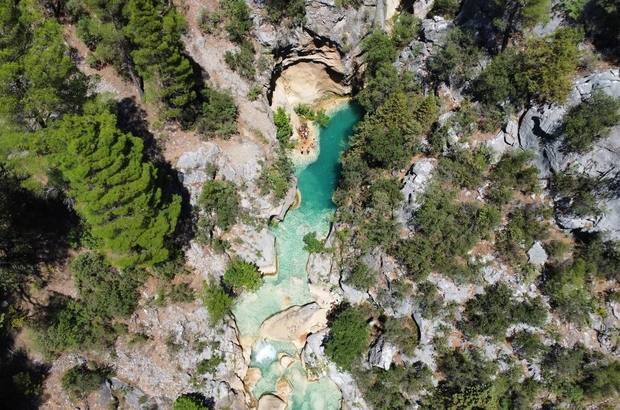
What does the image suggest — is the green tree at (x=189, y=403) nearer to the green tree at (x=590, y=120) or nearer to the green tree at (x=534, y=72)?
the green tree at (x=534, y=72)

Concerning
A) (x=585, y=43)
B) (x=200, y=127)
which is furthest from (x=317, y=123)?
(x=585, y=43)

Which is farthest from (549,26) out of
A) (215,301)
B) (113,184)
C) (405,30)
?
(215,301)

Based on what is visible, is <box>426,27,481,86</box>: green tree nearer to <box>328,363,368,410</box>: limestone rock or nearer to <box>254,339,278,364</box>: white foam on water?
<box>328,363,368,410</box>: limestone rock

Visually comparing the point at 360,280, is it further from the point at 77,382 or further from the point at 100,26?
the point at 100,26

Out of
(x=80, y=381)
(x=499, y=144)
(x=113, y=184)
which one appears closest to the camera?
(x=113, y=184)

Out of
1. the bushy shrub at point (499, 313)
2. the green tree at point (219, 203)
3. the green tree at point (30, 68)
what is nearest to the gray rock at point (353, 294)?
the bushy shrub at point (499, 313)

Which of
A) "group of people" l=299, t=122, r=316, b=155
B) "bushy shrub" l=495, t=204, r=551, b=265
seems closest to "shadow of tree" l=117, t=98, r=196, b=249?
"group of people" l=299, t=122, r=316, b=155

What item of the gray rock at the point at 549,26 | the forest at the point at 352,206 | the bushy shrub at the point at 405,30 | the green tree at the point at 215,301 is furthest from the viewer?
the bushy shrub at the point at 405,30

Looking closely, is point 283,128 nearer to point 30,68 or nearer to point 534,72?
point 30,68
